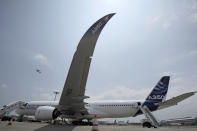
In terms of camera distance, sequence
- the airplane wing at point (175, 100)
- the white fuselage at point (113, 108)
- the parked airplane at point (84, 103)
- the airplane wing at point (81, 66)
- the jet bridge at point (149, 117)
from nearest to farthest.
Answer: the airplane wing at point (81, 66) < the parked airplane at point (84, 103) < the airplane wing at point (175, 100) < the jet bridge at point (149, 117) < the white fuselage at point (113, 108)

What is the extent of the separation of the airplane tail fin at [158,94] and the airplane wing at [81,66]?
1070 centimetres

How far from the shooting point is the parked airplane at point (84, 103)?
27.7 ft

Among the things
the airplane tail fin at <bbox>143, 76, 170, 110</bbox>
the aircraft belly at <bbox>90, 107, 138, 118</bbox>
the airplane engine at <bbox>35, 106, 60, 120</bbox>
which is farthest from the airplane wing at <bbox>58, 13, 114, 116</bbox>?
the airplane tail fin at <bbox>143, 76, 170, 110</bbox>

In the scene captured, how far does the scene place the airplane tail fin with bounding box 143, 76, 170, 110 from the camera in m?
18.9

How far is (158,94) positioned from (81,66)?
13810mm

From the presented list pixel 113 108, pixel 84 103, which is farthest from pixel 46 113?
pixel 113 108

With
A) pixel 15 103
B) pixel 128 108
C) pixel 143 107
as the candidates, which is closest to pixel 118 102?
pixel 128 108

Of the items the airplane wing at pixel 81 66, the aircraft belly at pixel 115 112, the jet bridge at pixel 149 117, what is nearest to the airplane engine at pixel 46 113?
the airplane wing at pixel 81 66

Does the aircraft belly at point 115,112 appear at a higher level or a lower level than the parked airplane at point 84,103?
lower

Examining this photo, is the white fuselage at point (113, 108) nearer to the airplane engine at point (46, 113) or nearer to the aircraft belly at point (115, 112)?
the aircraft belly at point (115, 112)

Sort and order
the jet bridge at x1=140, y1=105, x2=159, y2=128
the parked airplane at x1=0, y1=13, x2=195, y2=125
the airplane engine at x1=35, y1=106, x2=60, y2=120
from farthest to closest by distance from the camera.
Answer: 1. the jet bridge at x1=140, y1=105, x2=159, y2=128
2. the airplane engine at x1=35, y1=106, x2=60, y2=120
3. the parked airplane at x1=0, y1=13, x2=195, y2=125

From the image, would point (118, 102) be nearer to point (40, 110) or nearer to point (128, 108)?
point (128, 108)

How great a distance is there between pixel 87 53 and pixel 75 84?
2.09 meters

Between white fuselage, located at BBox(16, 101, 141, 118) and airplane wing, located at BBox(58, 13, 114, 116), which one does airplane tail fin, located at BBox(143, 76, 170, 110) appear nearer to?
white fuselage, located at BBox(16, 101, 141, 118)
